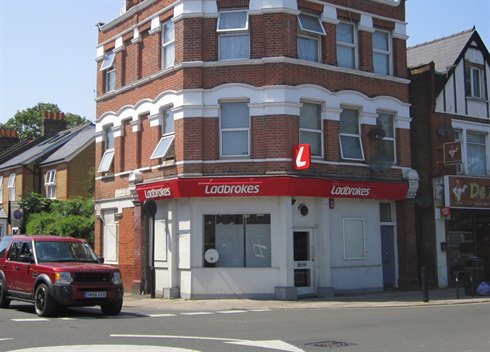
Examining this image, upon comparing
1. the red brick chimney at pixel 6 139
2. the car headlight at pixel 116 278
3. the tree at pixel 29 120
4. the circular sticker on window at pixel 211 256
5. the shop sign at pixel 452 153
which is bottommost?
the car headlight at pixel 116 278

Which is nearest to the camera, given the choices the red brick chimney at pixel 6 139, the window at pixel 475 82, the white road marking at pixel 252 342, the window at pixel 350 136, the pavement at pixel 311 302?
the white road marking at pixel 252 342

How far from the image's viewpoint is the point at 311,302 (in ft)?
61.5

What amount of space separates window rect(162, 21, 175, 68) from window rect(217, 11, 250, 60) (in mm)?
1977

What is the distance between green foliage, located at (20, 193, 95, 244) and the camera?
94.2 feet

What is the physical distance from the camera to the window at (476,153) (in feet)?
84.0

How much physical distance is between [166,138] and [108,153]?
4571 mm

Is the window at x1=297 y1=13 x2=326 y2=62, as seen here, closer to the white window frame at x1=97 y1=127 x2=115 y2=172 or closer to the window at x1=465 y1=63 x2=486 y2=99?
the window at x1=465 y1=63 x2=486 y2=99

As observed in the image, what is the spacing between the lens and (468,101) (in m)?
25.6

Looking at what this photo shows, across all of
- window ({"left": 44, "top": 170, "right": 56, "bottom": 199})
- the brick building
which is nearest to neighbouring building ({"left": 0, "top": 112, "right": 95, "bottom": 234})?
window ({"left": 44, "top": 170, "right": 56, "bottom": 199})

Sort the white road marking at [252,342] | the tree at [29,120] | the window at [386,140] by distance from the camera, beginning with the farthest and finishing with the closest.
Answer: the tree at [29,120], the window at [386,140], the white road marking at [252,342]

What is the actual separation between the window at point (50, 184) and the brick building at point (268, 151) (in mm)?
14816

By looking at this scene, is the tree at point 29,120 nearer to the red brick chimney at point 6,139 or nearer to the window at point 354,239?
the red brick chimney at point 6,139

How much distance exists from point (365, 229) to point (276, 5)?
8.30m

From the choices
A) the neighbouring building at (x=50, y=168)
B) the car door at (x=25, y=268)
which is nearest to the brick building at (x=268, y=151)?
the car door at (x=25, y=268)
